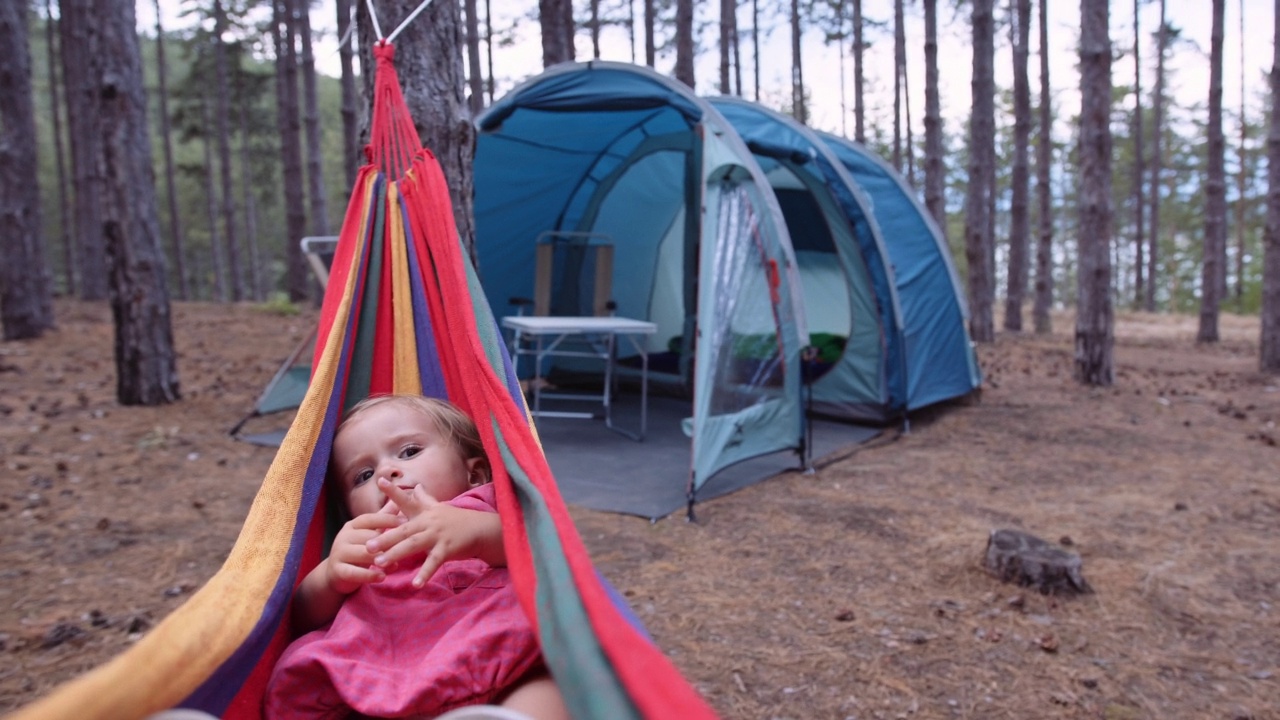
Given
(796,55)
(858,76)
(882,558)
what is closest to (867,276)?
(882,558)

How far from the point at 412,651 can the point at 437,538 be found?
0.64 ft

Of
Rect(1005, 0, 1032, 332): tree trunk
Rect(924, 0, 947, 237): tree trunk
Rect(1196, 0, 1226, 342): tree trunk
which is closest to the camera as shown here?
Rect(924, 0, 947, 237): tree trunk

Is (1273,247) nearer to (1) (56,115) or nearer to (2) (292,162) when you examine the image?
(2) (292,162)

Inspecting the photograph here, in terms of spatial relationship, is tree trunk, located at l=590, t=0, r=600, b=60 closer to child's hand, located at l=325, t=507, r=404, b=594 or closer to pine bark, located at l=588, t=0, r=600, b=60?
pine bark, located at l=588, t=0, r=600, b=60

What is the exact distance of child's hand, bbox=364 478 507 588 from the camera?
3.85ft

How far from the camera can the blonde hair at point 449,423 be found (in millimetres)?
1577

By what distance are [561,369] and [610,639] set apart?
5.77m

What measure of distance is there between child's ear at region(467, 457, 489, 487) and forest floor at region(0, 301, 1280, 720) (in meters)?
Answer: 0.84

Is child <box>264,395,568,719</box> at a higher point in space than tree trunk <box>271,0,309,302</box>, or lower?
lower

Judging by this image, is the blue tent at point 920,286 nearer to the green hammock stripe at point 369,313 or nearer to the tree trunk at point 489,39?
the green hammock stripe at point 369,313

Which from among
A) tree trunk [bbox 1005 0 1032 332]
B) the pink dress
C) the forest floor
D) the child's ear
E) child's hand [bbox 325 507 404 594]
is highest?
tree trunk [bbox 1005 0 1032 332]

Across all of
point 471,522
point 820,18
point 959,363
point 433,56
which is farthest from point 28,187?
point 820,18

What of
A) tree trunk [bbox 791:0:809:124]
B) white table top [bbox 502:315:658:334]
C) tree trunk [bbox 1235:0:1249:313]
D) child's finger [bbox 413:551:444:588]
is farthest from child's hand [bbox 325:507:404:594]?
tree trunk [bbox 1235:0:1249:313]

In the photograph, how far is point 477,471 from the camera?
5.25 ft
